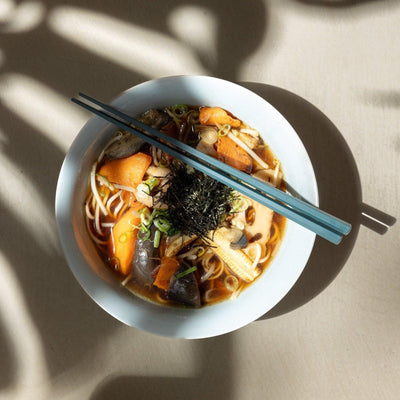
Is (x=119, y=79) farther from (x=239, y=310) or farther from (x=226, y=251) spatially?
(x=239, y=310)

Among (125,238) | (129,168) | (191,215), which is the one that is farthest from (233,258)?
(129,168)

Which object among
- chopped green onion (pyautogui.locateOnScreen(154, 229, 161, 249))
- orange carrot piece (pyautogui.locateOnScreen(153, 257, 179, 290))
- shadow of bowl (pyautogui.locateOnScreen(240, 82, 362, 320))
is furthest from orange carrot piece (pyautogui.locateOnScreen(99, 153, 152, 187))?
shadow of bowl (pyautogui.locateOnScreen(240, 82, 362, 320))

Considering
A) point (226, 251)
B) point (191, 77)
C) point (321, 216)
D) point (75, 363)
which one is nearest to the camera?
point (321, 216)

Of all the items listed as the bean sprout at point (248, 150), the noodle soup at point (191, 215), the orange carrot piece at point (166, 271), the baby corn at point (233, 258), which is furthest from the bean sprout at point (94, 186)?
the bean sprout at point (248, 150)

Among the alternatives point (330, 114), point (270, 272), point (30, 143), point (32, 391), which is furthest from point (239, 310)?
point (30, 143)

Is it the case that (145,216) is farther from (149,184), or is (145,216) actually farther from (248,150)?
(248,150)

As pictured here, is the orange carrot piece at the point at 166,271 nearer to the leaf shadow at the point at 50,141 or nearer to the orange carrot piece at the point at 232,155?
the leaf shadow at the point at 50,141

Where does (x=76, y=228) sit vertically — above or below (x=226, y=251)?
below
